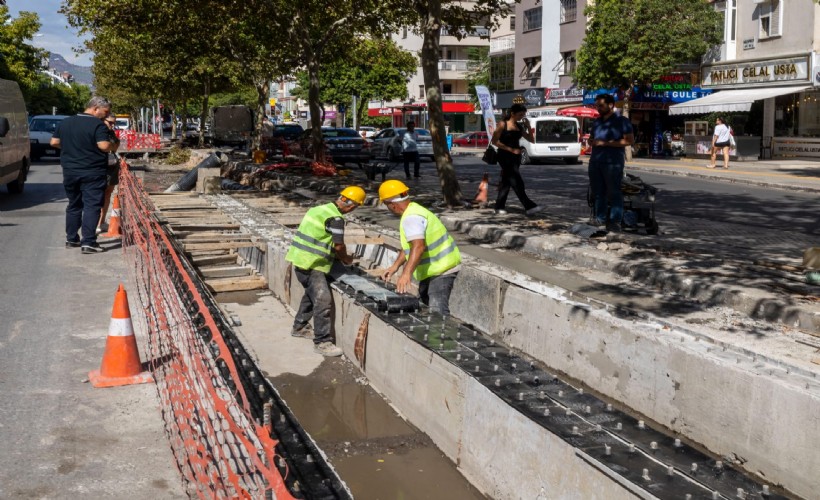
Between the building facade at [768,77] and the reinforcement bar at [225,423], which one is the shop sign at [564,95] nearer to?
the building facade at [768,77]

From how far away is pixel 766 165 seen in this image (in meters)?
30.3

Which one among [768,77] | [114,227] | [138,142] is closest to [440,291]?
[114,227]

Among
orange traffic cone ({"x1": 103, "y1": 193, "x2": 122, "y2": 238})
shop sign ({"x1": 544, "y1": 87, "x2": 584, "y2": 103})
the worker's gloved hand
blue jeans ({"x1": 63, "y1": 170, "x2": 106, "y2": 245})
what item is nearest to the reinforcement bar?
the worker's gloved hand

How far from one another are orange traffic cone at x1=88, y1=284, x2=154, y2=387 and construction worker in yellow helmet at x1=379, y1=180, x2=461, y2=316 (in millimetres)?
2017

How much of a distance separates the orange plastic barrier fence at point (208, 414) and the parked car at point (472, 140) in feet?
159

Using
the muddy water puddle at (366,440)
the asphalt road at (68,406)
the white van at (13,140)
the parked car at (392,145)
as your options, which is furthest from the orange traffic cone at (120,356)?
the parked car at (392,145)

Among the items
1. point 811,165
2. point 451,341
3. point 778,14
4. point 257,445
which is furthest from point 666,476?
point 778,14

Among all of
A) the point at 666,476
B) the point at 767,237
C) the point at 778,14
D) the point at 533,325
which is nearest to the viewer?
the point at 666,476

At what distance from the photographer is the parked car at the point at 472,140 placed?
2189 inches

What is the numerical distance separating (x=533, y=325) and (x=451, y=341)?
7.07 feet

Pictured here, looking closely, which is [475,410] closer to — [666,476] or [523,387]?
[523,387]

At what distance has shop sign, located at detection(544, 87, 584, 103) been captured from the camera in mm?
44156

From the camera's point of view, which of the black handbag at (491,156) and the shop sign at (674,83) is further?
the shop sign at (674,83)

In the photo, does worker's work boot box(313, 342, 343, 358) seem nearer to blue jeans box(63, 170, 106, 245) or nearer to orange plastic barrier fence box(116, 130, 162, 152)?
blue jeans box(63, 170, 106, 245)
